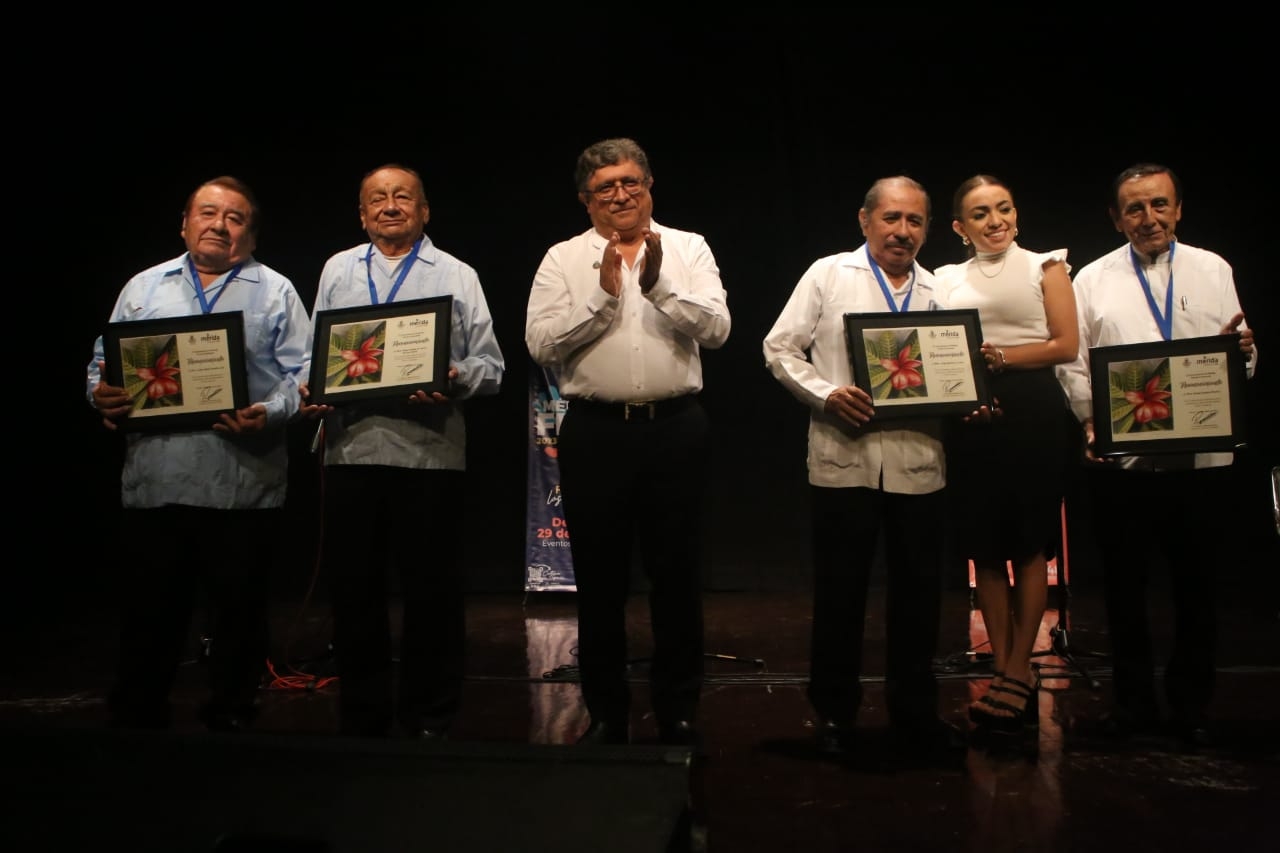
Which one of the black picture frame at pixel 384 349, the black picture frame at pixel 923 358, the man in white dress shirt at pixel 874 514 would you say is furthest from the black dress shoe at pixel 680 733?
the black picture frame at pixel 384 349

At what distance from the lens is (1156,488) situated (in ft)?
9.67

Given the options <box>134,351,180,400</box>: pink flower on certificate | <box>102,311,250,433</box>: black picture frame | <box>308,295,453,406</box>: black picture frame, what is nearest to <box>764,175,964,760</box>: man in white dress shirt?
<box>308,295,453,406</box>: black picture frame

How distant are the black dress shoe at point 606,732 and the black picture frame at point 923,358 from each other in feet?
3.55

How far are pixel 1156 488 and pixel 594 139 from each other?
3712 millimetres

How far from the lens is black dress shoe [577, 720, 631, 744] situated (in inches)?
106

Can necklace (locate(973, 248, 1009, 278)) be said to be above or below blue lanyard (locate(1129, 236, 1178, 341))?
above

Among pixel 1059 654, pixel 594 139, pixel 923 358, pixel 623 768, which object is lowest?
pixel 1059 654

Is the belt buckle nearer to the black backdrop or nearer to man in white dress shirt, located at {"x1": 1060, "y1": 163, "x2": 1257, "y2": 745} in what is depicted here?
man in white dress shirt, located at {"x1": 1060, "y1": 163, "x2": 1257, "y2": 745}

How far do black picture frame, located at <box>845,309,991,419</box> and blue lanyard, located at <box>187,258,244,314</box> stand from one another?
1.73m

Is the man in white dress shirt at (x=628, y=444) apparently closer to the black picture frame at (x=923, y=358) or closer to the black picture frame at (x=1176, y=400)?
the black picture frame at (x=923, y=358)

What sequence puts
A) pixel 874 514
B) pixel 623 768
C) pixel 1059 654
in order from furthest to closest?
pixel 1059 654 < pixel 874 514 < pixel 623 768

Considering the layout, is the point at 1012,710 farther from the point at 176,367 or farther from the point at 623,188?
the point at 176,367

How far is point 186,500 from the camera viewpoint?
8.85ft

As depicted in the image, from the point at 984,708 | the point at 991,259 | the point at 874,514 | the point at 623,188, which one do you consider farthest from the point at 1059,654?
the point at 623,188
